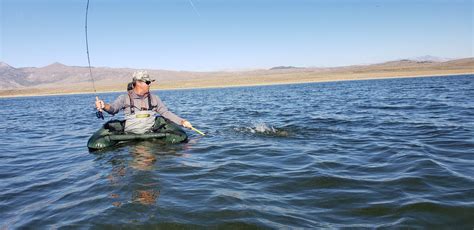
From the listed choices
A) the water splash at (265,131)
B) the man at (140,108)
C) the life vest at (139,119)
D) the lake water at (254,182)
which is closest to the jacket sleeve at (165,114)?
the man at (140,108)

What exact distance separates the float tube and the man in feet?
0.84

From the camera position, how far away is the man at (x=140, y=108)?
9102 millimetres

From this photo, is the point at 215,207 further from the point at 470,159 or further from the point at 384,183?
the point at 470,159

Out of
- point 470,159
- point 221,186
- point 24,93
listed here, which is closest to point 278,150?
point 221,186

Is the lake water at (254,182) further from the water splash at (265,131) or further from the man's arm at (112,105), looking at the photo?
the man's arm at (112,105)

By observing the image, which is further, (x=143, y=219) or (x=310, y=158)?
(x=310, y=158)

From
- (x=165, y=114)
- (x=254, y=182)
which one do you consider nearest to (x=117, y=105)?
(x=165, y=114)

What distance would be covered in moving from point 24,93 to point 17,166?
11328 cm

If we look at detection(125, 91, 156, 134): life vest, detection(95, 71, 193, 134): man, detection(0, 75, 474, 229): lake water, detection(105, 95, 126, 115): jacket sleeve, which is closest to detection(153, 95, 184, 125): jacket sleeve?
detection(95, 71, 193, 134): man

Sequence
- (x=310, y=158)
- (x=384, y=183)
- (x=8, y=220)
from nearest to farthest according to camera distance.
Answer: (x=8, y=220), (x=384, y=183), (x=310, y=158)

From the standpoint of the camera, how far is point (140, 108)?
9.47m

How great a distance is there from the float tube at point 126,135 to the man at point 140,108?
26cm

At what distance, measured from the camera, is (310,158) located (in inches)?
291

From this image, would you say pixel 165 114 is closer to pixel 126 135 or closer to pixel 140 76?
pixel 126 135
